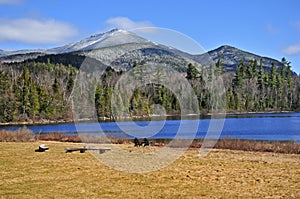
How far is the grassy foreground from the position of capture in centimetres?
1390

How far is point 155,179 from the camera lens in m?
16.5

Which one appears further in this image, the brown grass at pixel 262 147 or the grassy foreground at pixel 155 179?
the brown grass at pixel 262 147

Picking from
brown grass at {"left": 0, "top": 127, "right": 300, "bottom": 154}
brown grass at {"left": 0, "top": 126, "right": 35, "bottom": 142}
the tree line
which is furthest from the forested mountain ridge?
brown grass at {"left": 0, "top": 126, "right": 35, "bottom": 142}

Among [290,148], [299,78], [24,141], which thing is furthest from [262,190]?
[299,78]

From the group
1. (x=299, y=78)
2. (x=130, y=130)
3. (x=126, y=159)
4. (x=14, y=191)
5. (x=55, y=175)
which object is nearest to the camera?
(x=14, y=191)

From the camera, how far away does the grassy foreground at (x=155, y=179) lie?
13898 mm

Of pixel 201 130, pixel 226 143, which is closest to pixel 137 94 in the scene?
pixel 201 130

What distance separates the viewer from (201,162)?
2100 centimetres

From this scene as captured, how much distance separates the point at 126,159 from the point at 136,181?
235 inches

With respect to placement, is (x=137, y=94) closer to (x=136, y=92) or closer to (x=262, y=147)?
(x=136, y=92)

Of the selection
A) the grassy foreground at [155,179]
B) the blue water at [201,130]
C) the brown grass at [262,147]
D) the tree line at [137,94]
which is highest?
the tree line at [137,94]

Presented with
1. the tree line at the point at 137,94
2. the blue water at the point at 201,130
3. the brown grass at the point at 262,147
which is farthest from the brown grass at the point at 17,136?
the tree line at the point at 137,94

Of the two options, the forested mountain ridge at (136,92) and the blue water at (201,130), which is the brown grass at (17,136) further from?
the forested mountain ridge at (136,92)

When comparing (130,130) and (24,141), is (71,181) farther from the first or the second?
(130,130)
